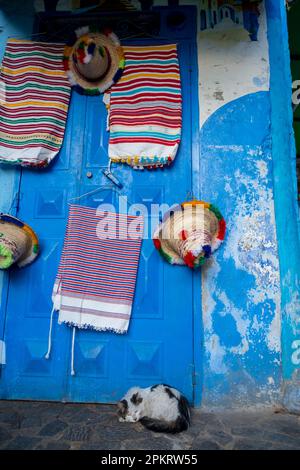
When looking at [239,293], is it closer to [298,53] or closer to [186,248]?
[186,248]

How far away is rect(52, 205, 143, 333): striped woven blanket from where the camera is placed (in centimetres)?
297

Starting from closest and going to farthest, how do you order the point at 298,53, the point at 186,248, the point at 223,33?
the point at 186,248 → the point at 223,33 → the point at 298,53

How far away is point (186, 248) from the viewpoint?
275cm

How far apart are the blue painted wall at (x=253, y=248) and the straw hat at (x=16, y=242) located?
1.06 feet

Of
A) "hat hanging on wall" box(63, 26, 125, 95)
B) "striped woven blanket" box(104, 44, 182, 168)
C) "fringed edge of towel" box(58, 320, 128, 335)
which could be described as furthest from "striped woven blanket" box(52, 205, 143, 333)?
"hat hanging on wall" box(63, 26, 125, 95)

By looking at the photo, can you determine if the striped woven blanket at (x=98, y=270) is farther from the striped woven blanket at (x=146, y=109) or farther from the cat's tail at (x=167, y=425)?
the cat's tail at (x=167, y=425)

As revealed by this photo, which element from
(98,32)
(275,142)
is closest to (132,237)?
(275,142)


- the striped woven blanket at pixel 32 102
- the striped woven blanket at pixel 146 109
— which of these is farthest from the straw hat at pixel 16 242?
the striped woven blanket at pixel 146 109

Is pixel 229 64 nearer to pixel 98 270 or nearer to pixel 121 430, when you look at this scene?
pixel 98 270

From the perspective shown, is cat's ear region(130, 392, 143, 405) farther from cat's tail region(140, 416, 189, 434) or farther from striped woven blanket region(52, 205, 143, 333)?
striped woven blanket region(52, 205, 143, 333)

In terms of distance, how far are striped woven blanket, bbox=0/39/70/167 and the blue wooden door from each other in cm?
16

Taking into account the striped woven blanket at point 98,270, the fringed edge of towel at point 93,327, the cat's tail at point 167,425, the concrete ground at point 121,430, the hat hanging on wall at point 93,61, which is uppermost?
the hat hanging on wall at point 93,61

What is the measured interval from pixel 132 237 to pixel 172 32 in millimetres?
2165

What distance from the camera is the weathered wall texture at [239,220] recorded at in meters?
2.86
